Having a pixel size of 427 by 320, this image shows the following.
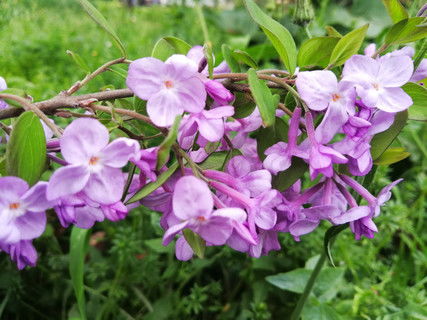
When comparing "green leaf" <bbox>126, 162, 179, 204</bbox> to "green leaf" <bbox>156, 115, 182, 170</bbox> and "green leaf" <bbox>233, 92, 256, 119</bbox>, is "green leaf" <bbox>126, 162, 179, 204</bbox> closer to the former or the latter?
"green leaf" <bbox>156, 115, 182, 170</bbox>

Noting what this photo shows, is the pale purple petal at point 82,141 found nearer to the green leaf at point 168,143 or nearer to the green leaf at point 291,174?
the green leaf at point 168,143

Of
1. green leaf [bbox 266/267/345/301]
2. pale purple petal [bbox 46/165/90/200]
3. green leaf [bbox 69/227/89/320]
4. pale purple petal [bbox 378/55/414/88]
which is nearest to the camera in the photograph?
pale purple petal [bbox 46/165/90/200]

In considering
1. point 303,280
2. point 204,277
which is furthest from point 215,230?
point 204,277

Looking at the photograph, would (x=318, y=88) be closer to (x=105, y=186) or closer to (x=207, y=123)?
(x=207, y=123)

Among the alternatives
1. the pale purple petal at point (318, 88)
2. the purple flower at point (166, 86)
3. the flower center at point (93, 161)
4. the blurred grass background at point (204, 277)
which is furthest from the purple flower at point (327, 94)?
the blurred grass background at point (204, 277)

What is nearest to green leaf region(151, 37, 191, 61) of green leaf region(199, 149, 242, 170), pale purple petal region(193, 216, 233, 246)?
green leaf region(199, 149, 242, 170)

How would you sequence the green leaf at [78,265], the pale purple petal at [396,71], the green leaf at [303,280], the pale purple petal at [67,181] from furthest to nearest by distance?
1. the green leaf at [303,280]
2. the green leaf at [78,265]
3. the pale purple petal at [396,71]
4. the pale purple petal at [67,181]

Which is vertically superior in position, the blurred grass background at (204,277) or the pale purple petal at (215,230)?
the pale purple petal at (215,230)
